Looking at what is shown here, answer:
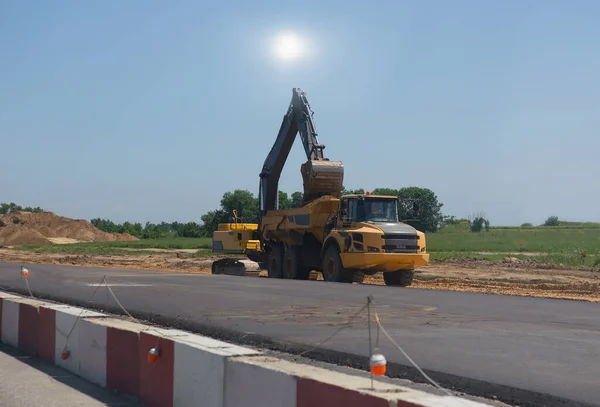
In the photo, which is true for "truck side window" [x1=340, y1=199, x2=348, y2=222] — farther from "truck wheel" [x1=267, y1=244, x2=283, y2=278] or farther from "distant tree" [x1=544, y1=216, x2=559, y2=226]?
"distant tree" [x1=544, y1=216, x2=559, y2=226]

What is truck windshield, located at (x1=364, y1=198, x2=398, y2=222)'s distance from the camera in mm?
23359

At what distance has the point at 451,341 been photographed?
29.9 ft

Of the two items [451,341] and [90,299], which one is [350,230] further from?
[451,341]

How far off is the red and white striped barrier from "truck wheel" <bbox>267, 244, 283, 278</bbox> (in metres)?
17.2

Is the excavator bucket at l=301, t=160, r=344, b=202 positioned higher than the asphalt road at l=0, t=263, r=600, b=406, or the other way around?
the excavator bucket at l=301, t=160, r=344, b=202

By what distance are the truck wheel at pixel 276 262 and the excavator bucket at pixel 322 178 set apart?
2.57 m

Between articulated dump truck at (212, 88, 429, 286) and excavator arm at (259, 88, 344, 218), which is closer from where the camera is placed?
articulated dump truck at (212, 88, 429, 286)

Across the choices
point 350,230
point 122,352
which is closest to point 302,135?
point 350,230

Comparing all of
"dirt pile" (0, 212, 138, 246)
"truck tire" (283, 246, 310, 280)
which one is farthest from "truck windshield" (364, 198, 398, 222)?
"dirt pile" (0, 212, 138, 246)

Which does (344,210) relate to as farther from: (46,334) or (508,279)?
(46,334)

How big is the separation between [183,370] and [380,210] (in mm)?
17480

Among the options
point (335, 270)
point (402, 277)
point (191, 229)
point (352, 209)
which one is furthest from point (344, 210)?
point (191, 229)

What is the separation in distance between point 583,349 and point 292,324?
160 inches

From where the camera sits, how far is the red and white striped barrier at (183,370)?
4859 mm
